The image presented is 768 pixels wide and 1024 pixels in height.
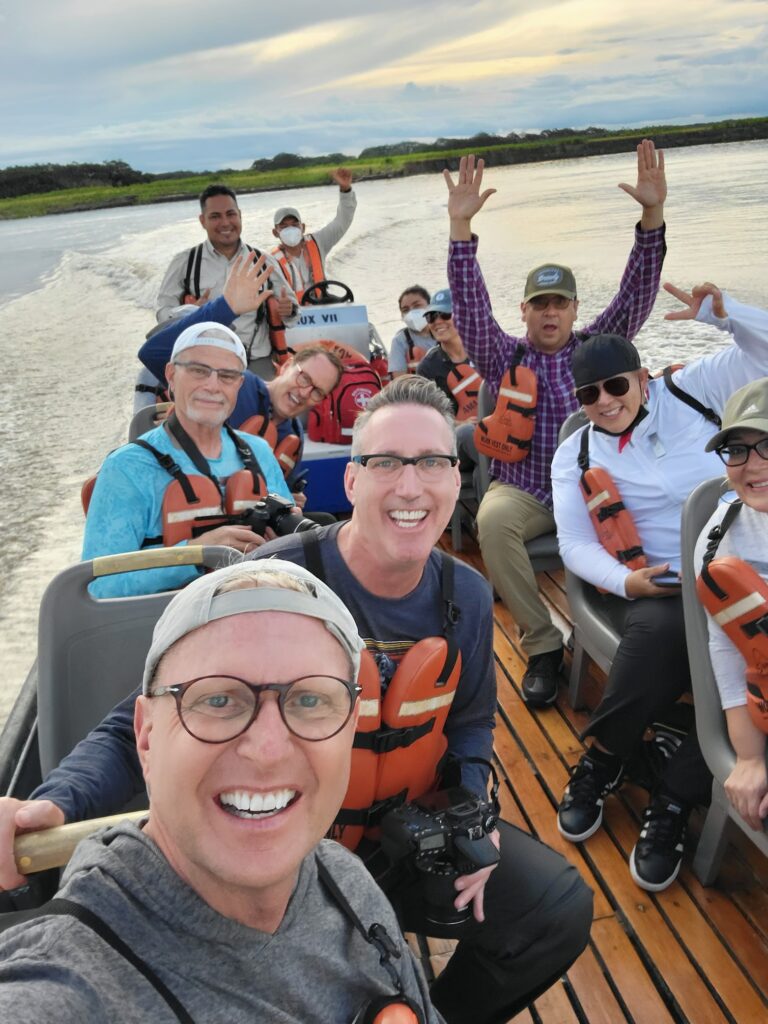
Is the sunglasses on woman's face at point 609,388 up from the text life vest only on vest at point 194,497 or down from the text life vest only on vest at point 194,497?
up

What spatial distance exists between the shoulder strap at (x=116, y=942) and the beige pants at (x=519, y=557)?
209cm

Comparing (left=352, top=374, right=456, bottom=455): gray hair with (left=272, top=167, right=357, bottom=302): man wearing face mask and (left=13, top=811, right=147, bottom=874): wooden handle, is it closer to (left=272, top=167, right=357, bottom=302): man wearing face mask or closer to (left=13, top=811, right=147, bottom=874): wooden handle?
(left=13, top=811, right=147, bottom=874): wooden handle

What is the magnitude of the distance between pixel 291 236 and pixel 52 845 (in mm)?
5480

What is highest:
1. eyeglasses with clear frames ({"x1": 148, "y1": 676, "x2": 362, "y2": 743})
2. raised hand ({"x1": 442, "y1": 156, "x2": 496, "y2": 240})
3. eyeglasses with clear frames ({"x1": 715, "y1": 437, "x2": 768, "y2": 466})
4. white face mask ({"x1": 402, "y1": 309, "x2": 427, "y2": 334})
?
raised hand ({"x1": 442, "y1": 156, "x2": 496, "y2": 240})

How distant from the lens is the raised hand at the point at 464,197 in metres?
3.13

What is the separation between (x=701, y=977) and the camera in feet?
5.39

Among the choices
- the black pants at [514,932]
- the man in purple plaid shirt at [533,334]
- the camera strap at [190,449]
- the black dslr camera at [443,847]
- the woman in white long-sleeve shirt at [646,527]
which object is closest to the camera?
the black dslr camera at [443,847]

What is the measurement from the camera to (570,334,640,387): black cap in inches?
89.9

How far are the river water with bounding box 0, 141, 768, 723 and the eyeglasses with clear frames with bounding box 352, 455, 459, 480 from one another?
412 cm

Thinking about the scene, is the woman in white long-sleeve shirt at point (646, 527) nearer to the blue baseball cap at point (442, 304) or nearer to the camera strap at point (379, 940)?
the camera strap at point (379, 940)

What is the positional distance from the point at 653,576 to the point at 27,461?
786 cm

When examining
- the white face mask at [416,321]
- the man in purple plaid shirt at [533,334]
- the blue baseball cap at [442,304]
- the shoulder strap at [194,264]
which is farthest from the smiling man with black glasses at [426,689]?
the white face mask at [416,321]

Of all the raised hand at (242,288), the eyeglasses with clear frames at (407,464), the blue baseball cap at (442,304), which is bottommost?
the blue baseball cap at (442,304)

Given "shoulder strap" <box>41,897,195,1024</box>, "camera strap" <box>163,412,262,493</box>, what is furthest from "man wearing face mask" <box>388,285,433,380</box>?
"shoulder strap" <box>41,897,195,1024</box>
